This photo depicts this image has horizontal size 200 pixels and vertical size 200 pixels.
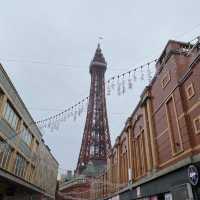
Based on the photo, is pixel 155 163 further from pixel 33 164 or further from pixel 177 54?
pixel 33 164

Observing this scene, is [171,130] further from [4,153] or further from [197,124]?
[4,153]

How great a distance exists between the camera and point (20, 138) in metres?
21.2

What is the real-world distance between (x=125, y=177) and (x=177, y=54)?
13527 mm

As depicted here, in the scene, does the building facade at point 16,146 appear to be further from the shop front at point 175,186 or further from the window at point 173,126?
the window at point 173,126

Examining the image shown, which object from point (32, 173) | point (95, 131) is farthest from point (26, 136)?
point (95, 131)

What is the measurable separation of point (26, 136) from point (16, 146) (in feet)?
11.9

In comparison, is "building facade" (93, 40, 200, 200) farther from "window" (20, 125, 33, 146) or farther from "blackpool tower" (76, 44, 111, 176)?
"blackpool tower" (76, 44, 111, 176)

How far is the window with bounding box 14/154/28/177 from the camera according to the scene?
2092cm

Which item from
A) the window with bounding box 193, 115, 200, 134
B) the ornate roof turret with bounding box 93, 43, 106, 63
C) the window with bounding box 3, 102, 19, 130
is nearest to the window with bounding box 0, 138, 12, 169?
the window with bounding box 3, 102, 19, 130

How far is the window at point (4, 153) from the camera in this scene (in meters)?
16.9

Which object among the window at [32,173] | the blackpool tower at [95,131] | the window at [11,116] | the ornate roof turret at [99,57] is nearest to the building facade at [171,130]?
the window at [11,116]

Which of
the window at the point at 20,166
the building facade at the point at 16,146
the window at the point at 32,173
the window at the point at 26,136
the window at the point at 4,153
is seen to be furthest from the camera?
the window at the point at 32,173

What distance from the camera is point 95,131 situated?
78500 millimetres

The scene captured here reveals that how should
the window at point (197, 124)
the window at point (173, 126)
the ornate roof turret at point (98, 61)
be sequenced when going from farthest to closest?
the ornate roof turret at point (98, 61)
the window at point (173, 126)
the window at point (197, 124)
